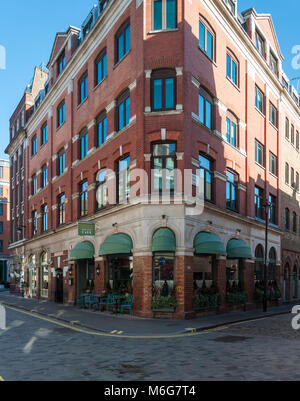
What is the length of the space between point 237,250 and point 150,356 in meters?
14.6

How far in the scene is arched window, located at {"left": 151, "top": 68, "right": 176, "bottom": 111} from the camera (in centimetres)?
2127

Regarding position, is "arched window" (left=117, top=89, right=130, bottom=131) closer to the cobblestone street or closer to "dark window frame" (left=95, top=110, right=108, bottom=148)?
"dark window frame" (left=95, top=110, right=108, bottom=148)

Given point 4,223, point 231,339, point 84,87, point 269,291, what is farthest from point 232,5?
point 4,223

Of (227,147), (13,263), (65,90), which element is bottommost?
(13,263)

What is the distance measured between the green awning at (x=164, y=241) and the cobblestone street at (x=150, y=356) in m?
4.59

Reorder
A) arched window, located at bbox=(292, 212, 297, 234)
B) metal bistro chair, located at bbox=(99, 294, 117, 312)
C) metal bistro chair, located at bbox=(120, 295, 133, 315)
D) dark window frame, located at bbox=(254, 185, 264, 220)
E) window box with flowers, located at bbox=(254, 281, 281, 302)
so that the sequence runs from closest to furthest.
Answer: metal bistro chair, located at bbox=(120, 295, 133, 315) < metal bistro chair, located at bbox=(99, 294, 117, 312) < window box with flowers, located at bbox=(254, 281, 281, 302) < dark window frame, located at bbox=(254, 185, 264, 220) < arched window, located at bbox=(292, 212, 297, 234)

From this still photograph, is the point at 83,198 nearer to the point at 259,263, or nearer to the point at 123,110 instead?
the point at 123,110

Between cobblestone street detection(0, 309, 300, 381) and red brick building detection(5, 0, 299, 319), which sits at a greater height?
red brick building detection(5, 0, 299, 319)

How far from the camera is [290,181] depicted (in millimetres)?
38375

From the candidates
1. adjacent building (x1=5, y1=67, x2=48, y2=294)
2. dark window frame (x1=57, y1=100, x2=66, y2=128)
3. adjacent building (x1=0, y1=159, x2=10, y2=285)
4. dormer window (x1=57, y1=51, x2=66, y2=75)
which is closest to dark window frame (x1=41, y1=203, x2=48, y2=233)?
adjacent building (x1=5, y1=67, x2=48, y2=294)

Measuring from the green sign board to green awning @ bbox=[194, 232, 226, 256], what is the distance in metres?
6.83
